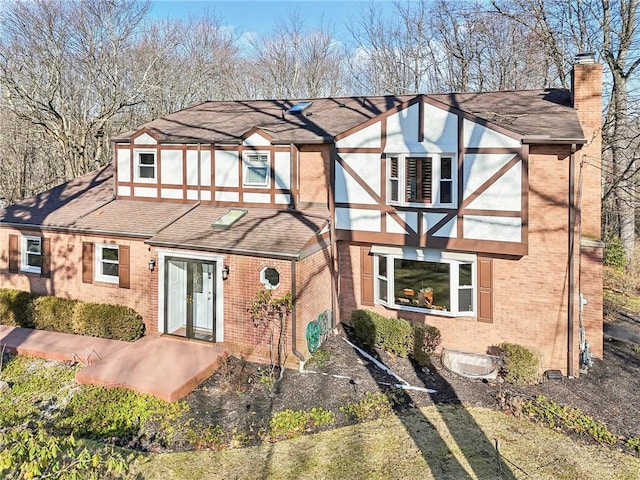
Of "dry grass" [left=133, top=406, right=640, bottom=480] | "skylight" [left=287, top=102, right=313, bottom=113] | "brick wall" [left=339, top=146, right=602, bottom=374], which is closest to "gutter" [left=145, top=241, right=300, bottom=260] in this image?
"dry grass" [left=133, top=406, right=640, bottom=480]

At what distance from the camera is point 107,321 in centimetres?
1290

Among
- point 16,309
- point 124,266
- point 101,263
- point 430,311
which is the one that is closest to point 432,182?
point 430,311

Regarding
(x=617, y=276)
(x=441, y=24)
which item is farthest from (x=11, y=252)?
(x=441, y=24)

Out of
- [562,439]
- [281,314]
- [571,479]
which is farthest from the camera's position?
[281,314]

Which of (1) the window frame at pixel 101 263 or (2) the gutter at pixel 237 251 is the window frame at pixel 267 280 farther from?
(1) the window frame at pixel 101 263

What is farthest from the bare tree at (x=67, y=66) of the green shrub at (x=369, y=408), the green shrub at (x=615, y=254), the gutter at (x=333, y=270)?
the green shrub at (x=615, y=254)

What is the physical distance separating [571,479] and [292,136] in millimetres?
11117

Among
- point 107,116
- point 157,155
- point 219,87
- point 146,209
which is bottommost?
point 146,209

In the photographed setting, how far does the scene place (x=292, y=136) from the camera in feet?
46.9

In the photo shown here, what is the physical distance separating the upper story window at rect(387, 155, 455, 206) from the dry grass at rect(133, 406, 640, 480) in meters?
5.70

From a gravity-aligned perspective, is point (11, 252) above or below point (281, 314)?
above

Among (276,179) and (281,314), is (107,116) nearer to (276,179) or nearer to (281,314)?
(276,179)

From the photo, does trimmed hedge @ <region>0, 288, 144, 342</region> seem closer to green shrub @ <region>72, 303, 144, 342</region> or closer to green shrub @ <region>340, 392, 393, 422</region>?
green shrub @ <region>72, 303, 144, 342</region>

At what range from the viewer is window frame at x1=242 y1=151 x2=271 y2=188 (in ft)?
47.5
